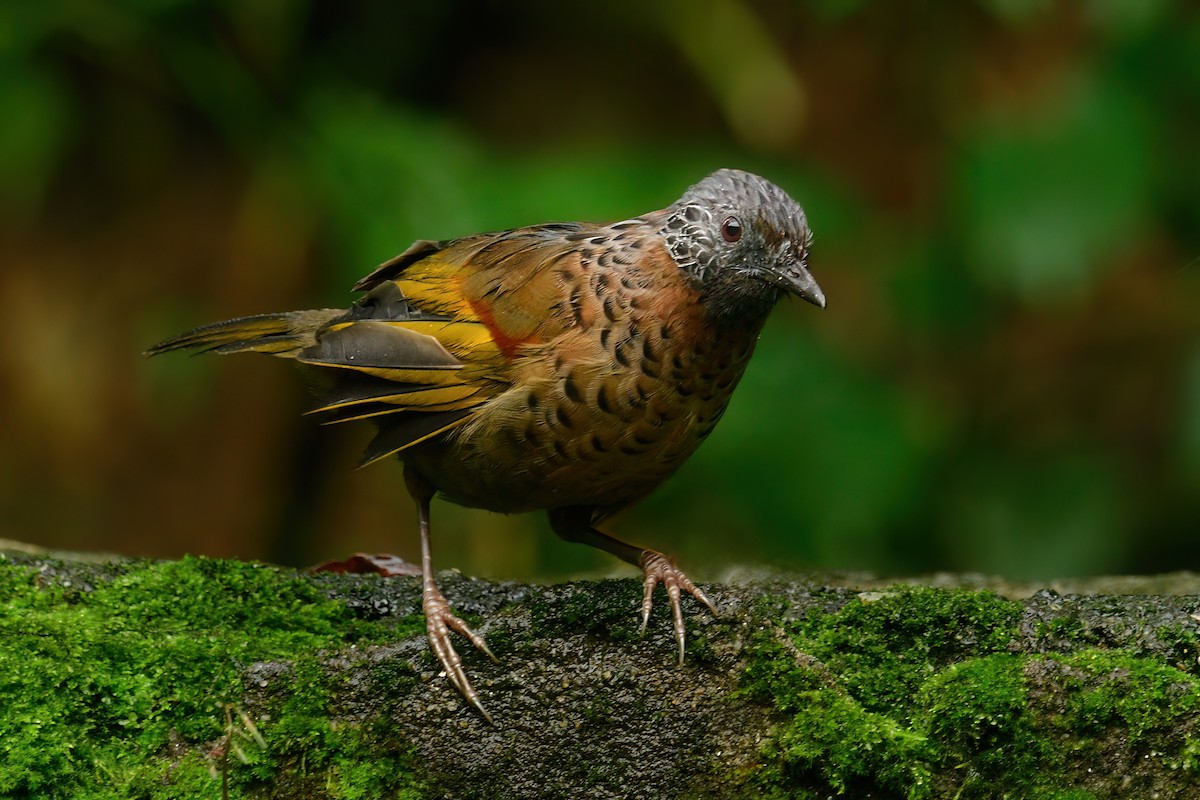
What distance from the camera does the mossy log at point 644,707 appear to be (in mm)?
2666

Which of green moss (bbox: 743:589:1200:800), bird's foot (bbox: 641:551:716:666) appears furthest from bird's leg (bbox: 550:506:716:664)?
green moss (bbox: 743:589:1200:800)

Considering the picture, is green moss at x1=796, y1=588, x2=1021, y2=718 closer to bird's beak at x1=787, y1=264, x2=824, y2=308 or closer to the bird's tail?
bird's beak at x1=787, y1=264, x2=824, y2=308

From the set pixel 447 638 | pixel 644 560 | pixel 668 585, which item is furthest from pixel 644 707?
pixel 644 560

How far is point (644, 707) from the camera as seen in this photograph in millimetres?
2766

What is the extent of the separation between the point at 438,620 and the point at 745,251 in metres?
1.06

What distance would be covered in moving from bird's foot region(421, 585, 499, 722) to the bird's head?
90cm

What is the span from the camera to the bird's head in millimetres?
3203

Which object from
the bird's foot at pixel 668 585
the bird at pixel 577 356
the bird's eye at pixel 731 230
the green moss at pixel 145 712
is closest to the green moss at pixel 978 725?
the bird's foot at pixel 668 585

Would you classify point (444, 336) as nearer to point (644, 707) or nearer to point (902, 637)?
point (644, 707)

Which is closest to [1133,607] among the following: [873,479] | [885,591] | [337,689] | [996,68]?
[885,591]

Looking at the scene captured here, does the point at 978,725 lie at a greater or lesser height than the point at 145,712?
greater

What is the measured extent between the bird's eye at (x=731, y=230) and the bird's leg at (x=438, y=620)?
1.02 metres

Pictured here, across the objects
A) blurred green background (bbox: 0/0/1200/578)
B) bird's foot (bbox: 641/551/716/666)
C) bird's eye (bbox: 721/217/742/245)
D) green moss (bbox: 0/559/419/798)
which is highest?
blurred green background (bbox: 0/0/1200/578)

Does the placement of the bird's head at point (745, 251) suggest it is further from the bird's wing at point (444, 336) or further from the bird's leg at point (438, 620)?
the bird's leg at point (438, 620)
